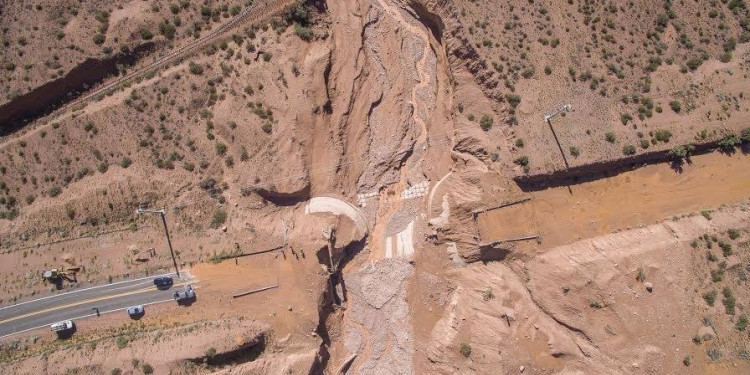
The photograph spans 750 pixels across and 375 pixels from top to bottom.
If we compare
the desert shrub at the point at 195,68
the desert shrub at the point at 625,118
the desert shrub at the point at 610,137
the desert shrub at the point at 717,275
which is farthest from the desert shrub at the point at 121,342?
the desert shrub at the point at 717,275

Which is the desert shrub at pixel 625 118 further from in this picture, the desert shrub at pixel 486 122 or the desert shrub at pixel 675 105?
the desert shrub at pixel 486 122

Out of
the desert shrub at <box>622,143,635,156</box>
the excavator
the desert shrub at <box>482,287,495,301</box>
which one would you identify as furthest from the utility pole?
the desert shrub at <box>622,143,635,156</box>

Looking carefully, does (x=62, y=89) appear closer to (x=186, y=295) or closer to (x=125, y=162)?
(x=125, y=162)

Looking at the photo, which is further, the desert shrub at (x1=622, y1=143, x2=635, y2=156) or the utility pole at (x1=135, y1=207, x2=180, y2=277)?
the utility pole at (x1=135, y1=207, x2=180, y2=277)

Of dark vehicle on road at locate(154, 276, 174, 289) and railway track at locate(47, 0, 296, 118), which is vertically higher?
railway track at locate(47, 0, 296, 118)

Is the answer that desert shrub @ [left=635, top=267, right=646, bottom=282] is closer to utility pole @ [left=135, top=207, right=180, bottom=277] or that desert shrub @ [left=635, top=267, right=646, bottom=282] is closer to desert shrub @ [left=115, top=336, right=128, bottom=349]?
utility pole @ [left=135, top=207, right=180, bottom=277]

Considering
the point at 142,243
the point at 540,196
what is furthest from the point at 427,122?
the point at 142,243
